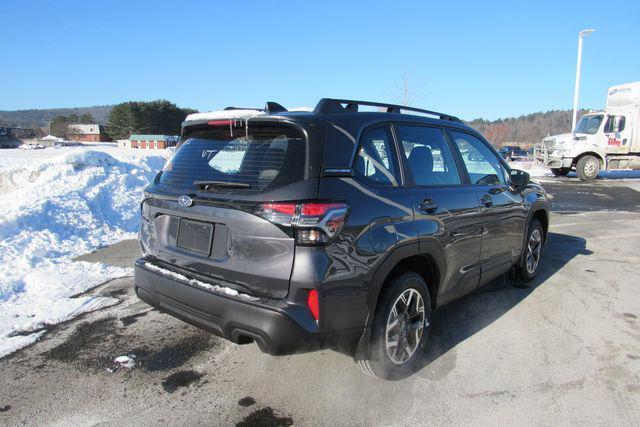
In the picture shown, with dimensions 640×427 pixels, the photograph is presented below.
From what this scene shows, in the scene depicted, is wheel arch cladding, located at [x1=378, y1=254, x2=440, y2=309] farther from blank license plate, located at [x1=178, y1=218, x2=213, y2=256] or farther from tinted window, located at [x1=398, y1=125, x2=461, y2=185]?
blank license plate, located at [x1=178, y1=218, x2=213, y2=256]

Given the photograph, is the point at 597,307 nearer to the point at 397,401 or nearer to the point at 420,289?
the point at 420,289

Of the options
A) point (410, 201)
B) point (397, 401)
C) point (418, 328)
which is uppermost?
point (410, 201)

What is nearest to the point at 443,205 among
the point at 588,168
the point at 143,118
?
the point at 588,168

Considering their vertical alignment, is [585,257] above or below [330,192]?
below

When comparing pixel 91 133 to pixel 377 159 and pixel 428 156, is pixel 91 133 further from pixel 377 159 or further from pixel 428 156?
pixel 377 159

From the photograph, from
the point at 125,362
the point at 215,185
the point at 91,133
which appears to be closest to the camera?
the point at 215,185

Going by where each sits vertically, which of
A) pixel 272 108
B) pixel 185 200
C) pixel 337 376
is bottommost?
pixel 337 376

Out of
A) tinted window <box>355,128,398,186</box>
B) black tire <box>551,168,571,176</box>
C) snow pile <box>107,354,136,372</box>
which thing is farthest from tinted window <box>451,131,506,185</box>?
black tire <box>551,168,571,176</box>

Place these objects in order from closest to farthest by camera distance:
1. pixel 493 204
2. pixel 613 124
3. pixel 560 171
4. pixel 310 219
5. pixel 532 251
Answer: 1. pixel 310 219
2. pixel 493 204
3. pixel 532 251
4. pixel 613 124
5. pixel 560 171

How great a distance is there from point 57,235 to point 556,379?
21.7 feet

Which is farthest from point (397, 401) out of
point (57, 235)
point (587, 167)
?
point (587, 167)

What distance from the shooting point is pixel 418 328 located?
10.7ft

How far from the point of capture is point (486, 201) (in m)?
3.96

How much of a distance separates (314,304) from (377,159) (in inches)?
42.3
